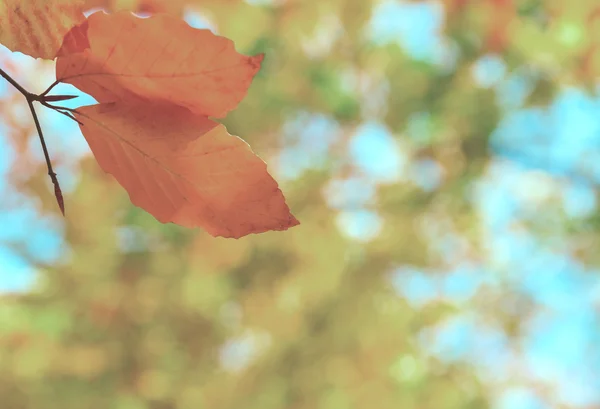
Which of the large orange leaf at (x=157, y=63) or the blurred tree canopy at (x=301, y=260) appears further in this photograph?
the blurred tree canopy at (x=301, y=260)

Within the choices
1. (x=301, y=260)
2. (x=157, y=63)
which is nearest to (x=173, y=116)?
(x=157, y=63)

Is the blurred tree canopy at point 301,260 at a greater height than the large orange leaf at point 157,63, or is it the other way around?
the blurred tree canopy at point 301,260

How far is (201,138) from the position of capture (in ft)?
0.66

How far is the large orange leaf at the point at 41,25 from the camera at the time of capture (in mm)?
188

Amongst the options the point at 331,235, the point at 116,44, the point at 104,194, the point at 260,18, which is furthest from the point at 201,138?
the point at 104,194

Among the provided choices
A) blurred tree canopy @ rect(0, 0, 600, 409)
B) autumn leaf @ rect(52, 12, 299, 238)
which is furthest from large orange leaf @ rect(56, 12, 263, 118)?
blurred tree canopy @ rect(0, 0, 600, 409)

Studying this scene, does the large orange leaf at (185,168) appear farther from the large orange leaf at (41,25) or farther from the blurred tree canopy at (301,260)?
the blurred tree canopy at (301,260)

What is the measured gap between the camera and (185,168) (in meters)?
0.21

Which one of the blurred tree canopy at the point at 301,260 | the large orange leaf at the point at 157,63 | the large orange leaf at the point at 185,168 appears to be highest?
the blurred tree canopy at the point at 301,260

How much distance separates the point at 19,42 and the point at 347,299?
1617 mm

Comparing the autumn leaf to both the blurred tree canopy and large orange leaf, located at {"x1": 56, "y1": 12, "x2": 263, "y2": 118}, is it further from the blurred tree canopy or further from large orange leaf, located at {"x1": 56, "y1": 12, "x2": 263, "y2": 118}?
the blurred tree canopy

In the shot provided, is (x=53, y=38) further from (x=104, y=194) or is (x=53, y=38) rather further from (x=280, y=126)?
(x=280, y=126)

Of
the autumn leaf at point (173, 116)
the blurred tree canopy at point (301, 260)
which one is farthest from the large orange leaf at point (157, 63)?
the blurred tree canopy at point (301, 260)

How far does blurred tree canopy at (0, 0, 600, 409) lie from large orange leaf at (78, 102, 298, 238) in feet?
4.27
